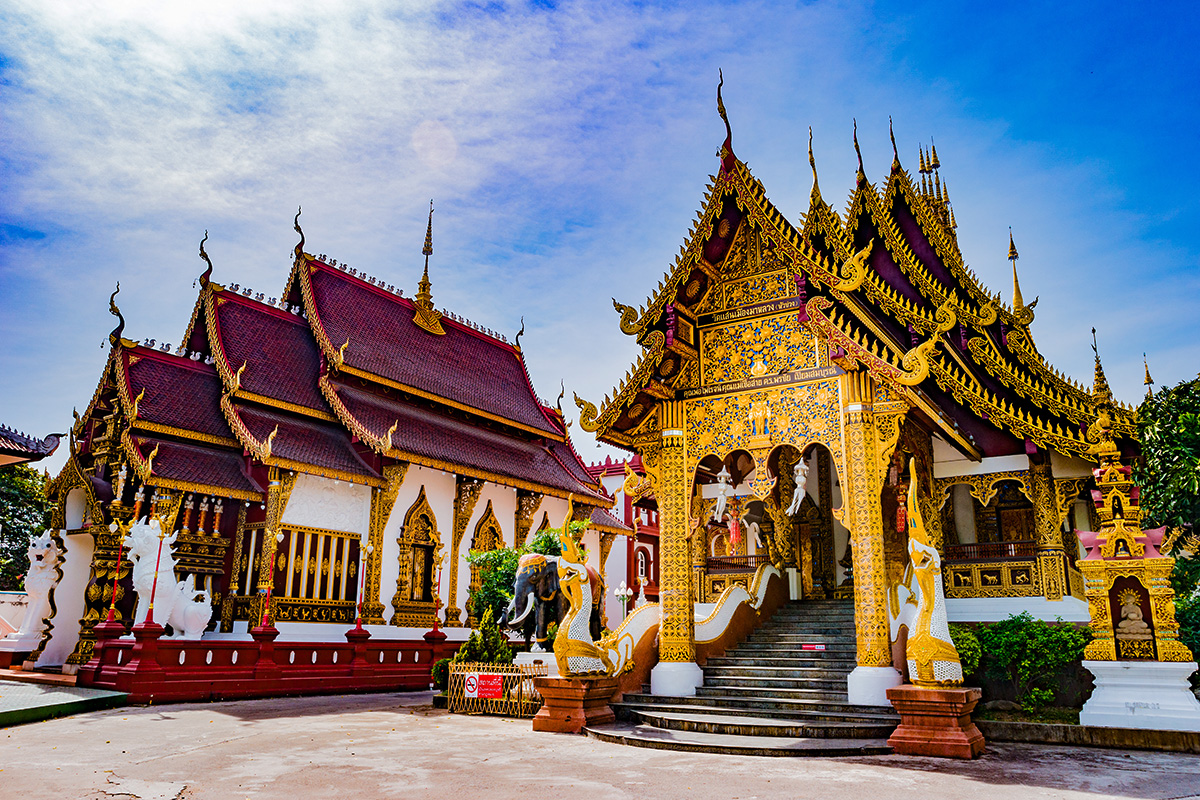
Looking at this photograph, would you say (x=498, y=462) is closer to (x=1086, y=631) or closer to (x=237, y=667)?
(x=237, y=667)

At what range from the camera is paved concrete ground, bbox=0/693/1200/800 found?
4977 mm

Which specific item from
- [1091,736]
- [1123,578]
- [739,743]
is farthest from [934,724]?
[1123,578]

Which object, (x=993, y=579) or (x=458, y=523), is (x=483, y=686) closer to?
(x=993, y=579)

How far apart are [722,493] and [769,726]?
4588 millimetres

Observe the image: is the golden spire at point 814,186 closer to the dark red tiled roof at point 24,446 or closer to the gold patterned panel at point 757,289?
the gold patterned panel at point 757,289

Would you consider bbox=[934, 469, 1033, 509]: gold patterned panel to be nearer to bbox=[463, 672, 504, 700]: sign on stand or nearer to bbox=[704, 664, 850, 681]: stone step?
bbox=[704, 664, 850, 681]: stone step

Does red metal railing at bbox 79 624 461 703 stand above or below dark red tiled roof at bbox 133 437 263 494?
below

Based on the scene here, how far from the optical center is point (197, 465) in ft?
47.3

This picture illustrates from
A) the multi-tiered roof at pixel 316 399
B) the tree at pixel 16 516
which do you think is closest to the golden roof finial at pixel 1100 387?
the multi-tiered roof at pixel 316 399

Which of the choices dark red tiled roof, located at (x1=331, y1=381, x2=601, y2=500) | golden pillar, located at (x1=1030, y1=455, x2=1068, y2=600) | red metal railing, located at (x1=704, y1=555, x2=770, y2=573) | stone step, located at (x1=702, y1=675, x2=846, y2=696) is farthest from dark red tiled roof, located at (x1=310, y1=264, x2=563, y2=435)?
golden pillar, located at (x1=1030, y1=455, x2=1068, y2=600)

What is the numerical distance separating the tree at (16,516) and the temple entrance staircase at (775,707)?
2419 centimetres

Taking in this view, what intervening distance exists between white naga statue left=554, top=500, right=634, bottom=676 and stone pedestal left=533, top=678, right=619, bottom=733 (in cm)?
12

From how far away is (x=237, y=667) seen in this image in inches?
486

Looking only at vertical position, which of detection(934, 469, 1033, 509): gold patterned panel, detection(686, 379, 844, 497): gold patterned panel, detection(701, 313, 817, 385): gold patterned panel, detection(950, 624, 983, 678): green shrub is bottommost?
detection(950, 624, 983, 678): green shrub
